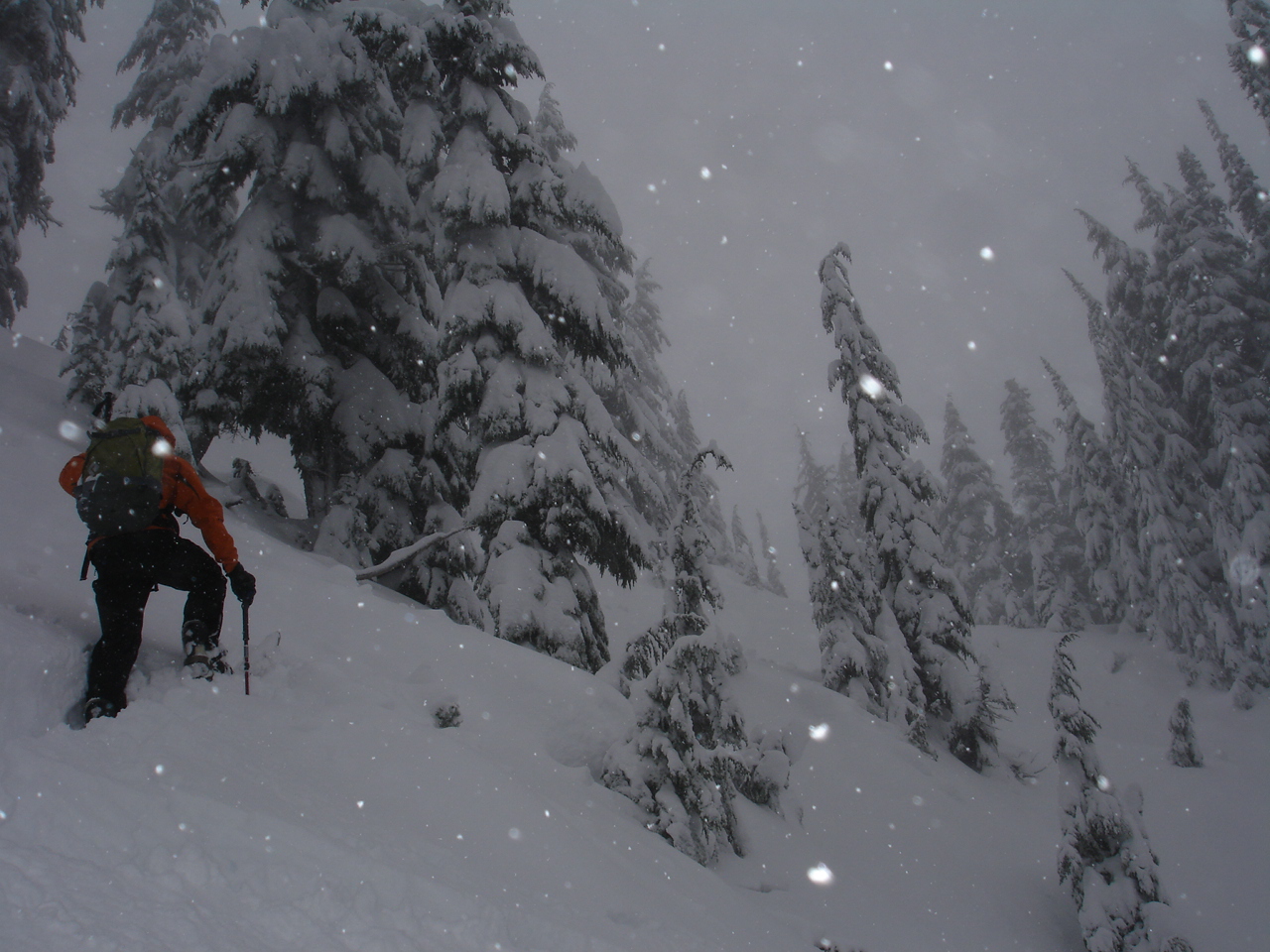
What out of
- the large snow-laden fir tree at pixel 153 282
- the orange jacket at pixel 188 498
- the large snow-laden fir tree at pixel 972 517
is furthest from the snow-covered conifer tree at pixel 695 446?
the orange jacket at pixel 188 498

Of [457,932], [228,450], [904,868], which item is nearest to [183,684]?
[457,932]

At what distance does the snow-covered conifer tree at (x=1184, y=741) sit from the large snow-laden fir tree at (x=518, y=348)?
56.3ft

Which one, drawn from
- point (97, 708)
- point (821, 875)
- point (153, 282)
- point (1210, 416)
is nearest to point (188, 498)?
point (97, 708)

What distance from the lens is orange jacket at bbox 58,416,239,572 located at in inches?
175

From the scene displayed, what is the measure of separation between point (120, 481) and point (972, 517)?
41534 mm

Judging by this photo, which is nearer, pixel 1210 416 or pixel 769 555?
pixel 1210 416

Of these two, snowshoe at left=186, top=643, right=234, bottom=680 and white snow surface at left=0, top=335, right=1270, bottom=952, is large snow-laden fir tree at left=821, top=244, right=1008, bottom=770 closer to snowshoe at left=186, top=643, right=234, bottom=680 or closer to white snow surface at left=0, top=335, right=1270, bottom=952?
white snow surface at left=0, top=335, right=1270, bottom=952

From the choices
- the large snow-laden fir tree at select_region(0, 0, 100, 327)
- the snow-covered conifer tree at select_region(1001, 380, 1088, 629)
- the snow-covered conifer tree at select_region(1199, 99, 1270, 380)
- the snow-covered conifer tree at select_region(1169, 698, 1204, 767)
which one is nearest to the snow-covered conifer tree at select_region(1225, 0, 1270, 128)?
the snow-covered conifer tree at select_region(1199, 99, 1270, 380)

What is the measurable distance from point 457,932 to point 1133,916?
9855 mm

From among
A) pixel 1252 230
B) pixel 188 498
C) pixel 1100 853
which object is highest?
pixel 1252 230

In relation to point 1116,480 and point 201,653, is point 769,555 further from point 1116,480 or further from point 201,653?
point 201,653

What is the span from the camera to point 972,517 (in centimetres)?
3859

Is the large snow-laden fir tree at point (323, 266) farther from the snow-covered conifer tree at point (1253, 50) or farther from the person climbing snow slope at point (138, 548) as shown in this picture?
the snow-covered conifer tree at point (1253, 50)

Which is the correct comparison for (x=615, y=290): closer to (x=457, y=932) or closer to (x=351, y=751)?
(x=351, y=751)
